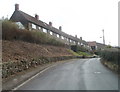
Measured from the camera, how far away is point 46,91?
9.33m

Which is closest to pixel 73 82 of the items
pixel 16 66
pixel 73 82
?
pixel 73 82

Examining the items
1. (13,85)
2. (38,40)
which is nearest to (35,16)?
(38,40)

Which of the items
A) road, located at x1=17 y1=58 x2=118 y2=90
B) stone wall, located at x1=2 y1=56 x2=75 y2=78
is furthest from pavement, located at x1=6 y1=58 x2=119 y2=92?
stone wall, located at x1=2 y1=56 x2=75 y2=78

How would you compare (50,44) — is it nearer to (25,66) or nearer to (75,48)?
(25,66)

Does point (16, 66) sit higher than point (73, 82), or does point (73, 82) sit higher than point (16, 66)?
point (16, 66)

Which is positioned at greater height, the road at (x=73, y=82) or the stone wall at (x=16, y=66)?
the stone wall at (x=16, y=66)

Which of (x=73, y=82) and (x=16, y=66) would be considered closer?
(x=73, y=82)

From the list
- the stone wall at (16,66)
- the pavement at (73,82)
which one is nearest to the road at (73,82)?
the pavement at (73,82)

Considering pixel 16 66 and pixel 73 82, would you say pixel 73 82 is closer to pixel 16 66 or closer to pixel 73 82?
pixel 73 82

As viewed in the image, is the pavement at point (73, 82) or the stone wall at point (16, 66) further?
the stone wall at point (16, 66)

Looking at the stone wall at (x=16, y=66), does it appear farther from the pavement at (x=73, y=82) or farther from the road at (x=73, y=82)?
the road at (x=73, y=82)

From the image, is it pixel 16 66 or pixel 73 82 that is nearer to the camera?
pixel 73 82

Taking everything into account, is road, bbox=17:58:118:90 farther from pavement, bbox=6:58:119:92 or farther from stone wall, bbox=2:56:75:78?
stone wall, bbox=2:56:75:78

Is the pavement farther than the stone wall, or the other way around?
the stone wall
